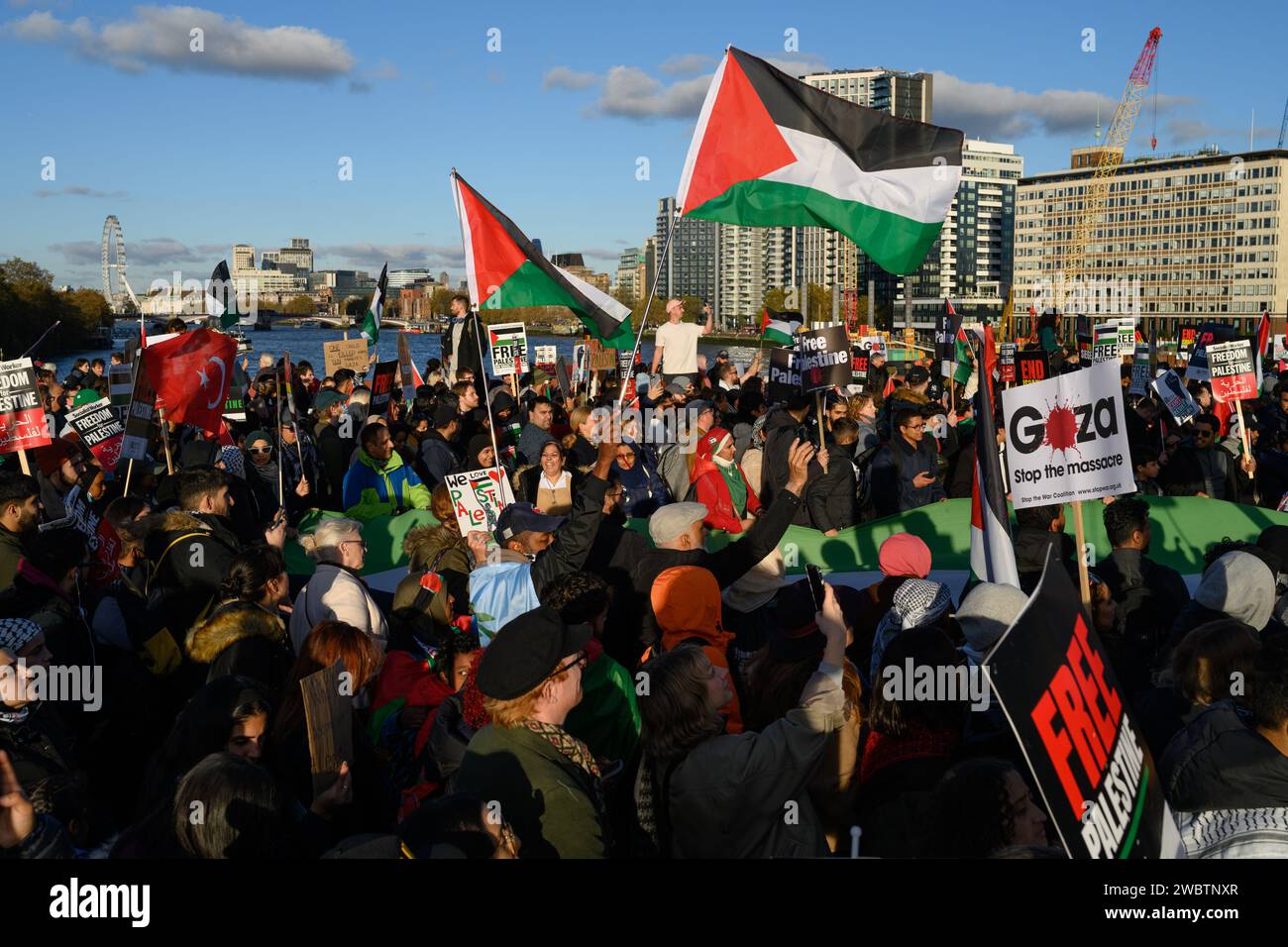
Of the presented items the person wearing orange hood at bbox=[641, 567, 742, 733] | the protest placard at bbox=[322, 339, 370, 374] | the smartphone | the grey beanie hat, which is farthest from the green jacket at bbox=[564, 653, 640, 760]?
the protest placard at bbox=[322, 339, 370, 374]

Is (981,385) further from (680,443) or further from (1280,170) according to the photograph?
(1280,170)

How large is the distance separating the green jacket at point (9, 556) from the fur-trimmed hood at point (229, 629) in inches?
61.4

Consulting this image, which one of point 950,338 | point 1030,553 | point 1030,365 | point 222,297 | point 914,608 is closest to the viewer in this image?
point 914,608

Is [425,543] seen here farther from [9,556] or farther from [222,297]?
[222,297]

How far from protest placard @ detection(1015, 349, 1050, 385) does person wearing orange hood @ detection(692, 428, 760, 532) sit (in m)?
5.89

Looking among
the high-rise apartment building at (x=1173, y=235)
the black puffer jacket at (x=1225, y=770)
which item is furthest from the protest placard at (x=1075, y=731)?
the high-rise apartment building at (x=1173, y=235)

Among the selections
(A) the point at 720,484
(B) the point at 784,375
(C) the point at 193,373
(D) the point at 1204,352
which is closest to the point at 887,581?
(A) the point at 720,484

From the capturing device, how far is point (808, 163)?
841cm

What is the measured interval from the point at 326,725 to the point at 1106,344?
22449 millimetres

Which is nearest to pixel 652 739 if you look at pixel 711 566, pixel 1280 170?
pixel 711 566

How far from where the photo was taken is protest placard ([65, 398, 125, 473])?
1039 cm

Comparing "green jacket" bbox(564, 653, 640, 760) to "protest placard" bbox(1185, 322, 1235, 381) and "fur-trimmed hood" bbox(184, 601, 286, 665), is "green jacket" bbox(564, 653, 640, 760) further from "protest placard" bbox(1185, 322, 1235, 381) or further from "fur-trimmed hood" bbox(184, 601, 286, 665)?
"protest placard" bbox(1185, 322, 1235, 381)

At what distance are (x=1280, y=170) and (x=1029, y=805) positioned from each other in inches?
6918

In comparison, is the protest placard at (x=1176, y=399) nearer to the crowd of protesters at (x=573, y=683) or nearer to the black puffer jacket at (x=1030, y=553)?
the crowd of protesters at (x=573, y=683)
